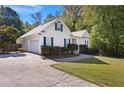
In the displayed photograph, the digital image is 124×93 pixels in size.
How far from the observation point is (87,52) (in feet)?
31.0

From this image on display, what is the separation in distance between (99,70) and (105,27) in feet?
11.2

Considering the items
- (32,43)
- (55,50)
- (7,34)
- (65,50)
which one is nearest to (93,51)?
(65,50)

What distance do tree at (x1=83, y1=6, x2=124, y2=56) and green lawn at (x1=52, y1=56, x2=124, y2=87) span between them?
0.58 meters

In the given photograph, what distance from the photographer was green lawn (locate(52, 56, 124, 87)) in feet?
21.5

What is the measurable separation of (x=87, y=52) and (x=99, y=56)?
0.74m

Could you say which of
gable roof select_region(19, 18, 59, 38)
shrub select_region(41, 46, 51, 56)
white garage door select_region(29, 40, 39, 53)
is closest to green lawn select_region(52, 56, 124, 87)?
shrub select_region(41, 46, 51, 56)

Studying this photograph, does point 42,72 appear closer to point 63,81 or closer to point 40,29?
point 63,81

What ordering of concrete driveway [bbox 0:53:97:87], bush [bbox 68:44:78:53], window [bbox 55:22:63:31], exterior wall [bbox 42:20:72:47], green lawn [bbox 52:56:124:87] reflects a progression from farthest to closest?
1. window [bbox 55:22:63:31]
2. exterior wall [bbox 42:20:72:47]
3. bush [bbox 68:44:78:53]
4. green lawn [bbox 52:56:124:87]
5. concrete driveway [bbox 0:53:97:87]

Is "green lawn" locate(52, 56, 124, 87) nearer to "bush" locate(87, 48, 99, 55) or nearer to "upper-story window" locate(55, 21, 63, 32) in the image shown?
"bush" locate(87, 48, 99, 55)

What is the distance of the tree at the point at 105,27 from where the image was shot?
9.65m

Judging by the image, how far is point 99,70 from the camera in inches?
309

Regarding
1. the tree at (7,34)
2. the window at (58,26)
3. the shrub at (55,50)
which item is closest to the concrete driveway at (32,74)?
the shrub at (55,50)
